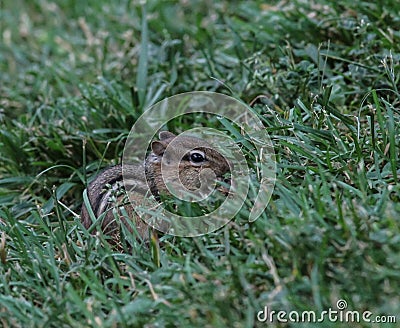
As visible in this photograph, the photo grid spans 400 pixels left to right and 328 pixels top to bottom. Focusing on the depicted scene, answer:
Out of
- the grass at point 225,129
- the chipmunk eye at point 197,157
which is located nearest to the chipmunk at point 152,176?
the chipmunk eye at point 197,157

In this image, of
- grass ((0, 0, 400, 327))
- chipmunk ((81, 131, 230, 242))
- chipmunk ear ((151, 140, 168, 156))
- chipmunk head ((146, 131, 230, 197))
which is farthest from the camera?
chipmunk ear ((151, 140, 168, 156))

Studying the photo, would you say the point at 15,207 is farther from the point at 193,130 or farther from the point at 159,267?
the point at 159,267

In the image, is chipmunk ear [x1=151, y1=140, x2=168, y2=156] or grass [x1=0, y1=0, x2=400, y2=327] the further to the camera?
chipmunk ear [x1=151, y1=140, x2=168, y2=156]

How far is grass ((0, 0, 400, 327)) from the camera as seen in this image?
2746 millimetres

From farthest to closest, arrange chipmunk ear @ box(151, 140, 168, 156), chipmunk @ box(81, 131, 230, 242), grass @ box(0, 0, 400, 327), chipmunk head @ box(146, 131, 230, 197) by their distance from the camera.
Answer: chipmunk ear @ box(151, 140, 168, 156) → chipmunk head @ box(146, 131, 230, 197) → chipmunk @ box(81, 131, 230, 242) → grass @ box(0, 0, 400, 327)

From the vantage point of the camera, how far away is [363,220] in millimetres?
2859

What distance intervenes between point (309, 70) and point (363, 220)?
1781 millimetres

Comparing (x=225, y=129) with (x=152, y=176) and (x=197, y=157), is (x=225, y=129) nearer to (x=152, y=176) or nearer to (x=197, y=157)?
(x=197, y=157)

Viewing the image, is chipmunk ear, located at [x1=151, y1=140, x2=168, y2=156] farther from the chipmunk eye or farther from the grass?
the grass

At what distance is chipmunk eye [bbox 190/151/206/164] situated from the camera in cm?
390

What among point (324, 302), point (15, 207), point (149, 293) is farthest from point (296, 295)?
point (15, 207)

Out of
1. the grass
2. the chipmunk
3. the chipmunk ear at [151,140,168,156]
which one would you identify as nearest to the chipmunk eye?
the chipmunk

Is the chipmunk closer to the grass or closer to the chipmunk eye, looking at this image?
the chipmunk eye

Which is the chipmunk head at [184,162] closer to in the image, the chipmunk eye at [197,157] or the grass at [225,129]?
the chipmunk eye at [197,157]
